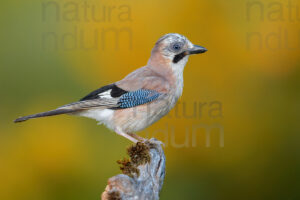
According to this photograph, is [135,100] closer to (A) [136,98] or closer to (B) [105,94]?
(A) [136,98]

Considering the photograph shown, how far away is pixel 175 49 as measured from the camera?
6.24m

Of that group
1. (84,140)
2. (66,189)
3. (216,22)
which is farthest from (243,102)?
(66,189)

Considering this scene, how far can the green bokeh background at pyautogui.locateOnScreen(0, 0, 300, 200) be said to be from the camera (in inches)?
278

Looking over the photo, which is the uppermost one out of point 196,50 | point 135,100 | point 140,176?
point 196,50

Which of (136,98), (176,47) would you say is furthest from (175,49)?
(136,98)

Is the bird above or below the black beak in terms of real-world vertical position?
below

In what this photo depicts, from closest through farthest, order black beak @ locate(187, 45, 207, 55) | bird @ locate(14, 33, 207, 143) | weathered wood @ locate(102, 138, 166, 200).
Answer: weathered wood @ locate(102, 138, 166, 200), bird @ locate(14, 33, 207, 143), black beak @ locate(187, 45, 207, 55)

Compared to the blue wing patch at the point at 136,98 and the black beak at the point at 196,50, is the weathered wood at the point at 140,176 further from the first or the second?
the black beak at the point at 196,50

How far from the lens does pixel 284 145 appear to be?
7.30 meters

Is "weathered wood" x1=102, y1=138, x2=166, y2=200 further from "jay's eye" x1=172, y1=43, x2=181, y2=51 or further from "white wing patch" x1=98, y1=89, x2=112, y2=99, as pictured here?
"jay's eye" x1=172, y1=43, x2=181, y2=51

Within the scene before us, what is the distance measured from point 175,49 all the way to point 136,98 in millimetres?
843

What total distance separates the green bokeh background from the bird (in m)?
1.13

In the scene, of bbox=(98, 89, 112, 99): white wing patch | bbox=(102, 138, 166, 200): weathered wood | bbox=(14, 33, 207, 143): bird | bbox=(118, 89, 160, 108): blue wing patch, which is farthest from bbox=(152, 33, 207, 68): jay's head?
bbox=(102, 138, 166, 200): weathered wood

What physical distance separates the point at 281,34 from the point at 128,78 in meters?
2.97
